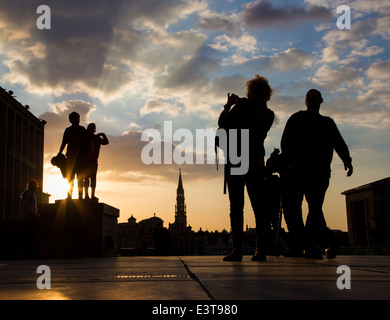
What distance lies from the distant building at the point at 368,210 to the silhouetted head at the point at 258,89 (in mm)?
68771

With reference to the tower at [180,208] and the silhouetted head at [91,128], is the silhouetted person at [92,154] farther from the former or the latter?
the tower at [180,208]

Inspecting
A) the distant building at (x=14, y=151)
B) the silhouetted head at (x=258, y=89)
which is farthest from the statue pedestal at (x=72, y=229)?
the distant building at (x=14, y=151)

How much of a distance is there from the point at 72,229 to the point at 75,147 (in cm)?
165

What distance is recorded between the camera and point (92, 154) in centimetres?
1001

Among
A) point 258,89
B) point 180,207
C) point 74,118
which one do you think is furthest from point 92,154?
point 180,207

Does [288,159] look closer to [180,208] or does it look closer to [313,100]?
[313,100]

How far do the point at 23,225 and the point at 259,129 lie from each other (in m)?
6.46

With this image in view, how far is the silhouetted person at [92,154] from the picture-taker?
9914mm

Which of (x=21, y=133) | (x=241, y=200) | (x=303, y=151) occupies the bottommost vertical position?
(x=241, y=200)
